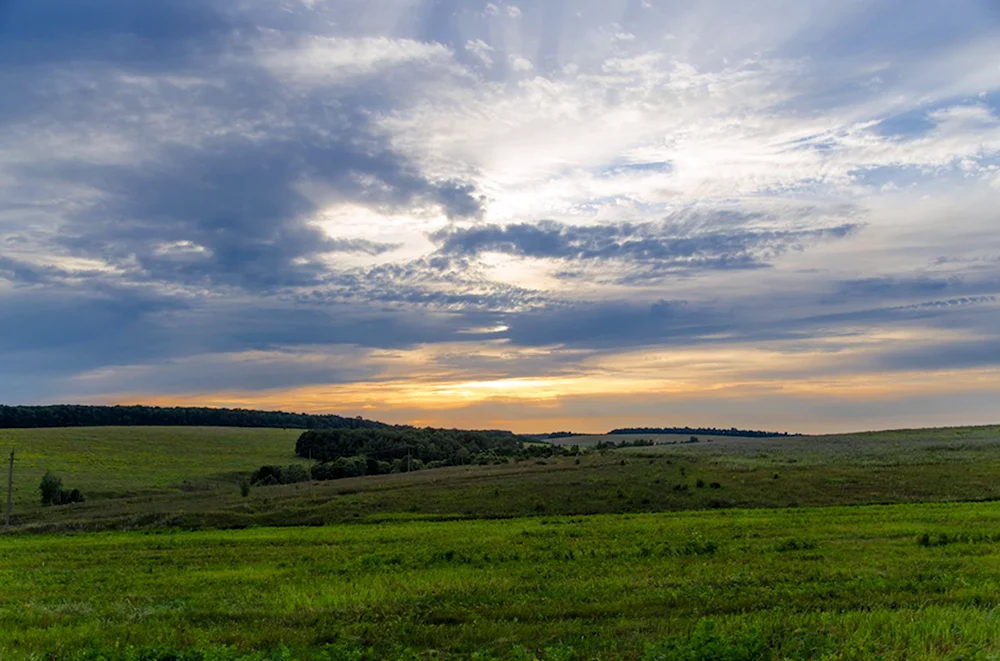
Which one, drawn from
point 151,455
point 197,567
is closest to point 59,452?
point 151,455

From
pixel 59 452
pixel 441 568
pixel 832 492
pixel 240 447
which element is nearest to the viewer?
pixel 441 568

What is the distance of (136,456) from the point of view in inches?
5207

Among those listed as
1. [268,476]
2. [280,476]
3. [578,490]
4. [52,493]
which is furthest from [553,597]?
[268,476]

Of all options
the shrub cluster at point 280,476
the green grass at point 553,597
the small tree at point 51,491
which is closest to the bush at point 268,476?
the shrub cluster at point 280,476

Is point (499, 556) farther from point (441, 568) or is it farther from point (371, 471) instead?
point (371, 471)

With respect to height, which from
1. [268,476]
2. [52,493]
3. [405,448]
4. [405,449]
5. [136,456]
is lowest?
[268,476]

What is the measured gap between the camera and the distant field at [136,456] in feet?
319

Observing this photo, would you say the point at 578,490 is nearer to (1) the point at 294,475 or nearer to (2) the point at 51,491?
(2) the point at 51,491

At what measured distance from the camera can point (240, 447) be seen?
511ft

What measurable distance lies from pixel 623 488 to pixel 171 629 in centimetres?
4265

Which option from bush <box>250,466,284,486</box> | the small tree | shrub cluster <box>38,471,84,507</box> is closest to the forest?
bush <box>250,466,284,486</box>

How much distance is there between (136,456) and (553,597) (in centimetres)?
13399

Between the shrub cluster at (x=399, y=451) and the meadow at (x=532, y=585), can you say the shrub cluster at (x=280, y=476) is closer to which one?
the shrub cluster at (x=399, y=451)

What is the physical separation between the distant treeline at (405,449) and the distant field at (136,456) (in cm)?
722
